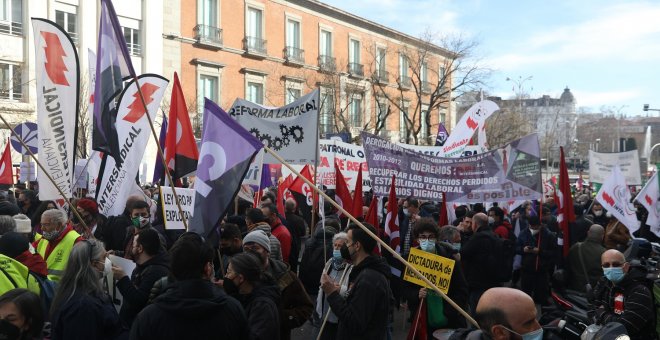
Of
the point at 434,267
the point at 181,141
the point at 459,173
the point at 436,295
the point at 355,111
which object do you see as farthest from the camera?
the point at 355,111

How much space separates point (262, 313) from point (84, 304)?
1.06 m

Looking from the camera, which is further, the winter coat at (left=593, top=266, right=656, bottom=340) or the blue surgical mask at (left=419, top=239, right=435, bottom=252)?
the blue surgical mask at (left=419, top=239, right=435, bottom=252)

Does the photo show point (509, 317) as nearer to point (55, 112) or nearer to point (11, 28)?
point (55, 112)

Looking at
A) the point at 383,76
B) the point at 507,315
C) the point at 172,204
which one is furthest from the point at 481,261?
the point at 383,76

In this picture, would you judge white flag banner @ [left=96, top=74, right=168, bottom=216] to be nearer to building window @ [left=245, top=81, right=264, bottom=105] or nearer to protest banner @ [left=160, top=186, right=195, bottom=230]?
protest banner @ [left=160, top=186, right=195, bottom=230]

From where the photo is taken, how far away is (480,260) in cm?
799

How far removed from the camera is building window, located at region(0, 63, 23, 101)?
26.4 m

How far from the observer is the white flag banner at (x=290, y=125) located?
873 centimetres

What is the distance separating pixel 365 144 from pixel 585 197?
1386 centimetres

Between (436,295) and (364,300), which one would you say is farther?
(436,295)

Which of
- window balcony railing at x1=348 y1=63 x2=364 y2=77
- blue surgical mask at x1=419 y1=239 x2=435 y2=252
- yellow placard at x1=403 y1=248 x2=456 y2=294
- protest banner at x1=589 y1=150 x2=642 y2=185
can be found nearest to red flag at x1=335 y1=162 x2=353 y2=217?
blue surgical mask at x1=419 y1=239 x2=435 y2=252

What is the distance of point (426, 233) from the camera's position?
21.7 feet

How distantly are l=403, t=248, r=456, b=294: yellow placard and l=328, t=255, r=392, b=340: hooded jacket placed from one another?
991 mm

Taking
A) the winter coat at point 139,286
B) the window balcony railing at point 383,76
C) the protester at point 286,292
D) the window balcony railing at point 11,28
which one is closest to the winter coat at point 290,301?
the protester at point 286,292
